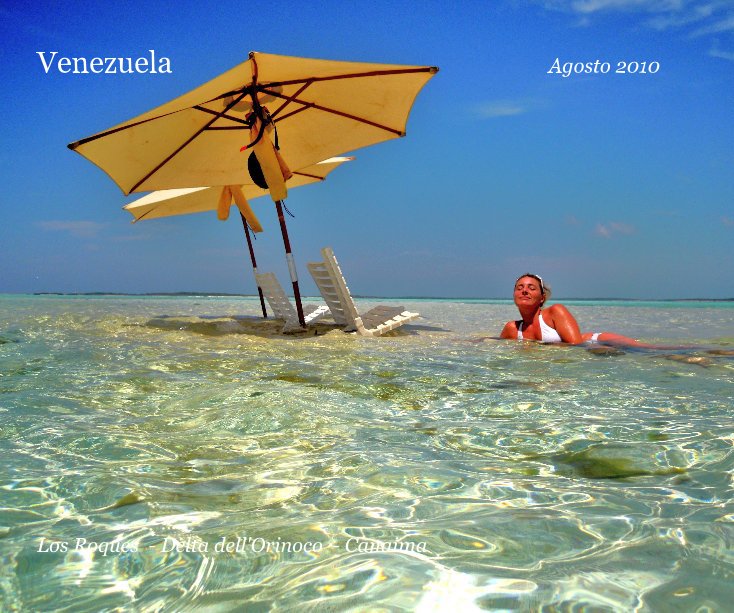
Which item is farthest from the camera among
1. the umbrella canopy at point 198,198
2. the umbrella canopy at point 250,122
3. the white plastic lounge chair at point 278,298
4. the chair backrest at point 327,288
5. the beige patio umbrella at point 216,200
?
the umbrella canopy at point 198,198

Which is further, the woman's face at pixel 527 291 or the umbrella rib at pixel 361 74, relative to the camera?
the umbrella rib at pixel 361 74

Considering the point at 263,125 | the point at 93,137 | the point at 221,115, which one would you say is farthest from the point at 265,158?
the point at 93,137

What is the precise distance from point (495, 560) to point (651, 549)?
44 centimetres

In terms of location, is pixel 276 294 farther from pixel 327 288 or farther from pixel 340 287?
pixel 340 287

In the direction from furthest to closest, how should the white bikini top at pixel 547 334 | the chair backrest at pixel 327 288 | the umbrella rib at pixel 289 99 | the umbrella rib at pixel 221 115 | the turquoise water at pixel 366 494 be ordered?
the chair backrest at pixel 327 288 < the umbrella rib at pixel 221 115 < the umbrella rib at pixel 289 99 < the white bikini top at pixel 547 334 < the turquoise water at pixel 366 494

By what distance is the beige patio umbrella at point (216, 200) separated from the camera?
11586 mm

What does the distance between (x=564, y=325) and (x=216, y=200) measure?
29.3 ft

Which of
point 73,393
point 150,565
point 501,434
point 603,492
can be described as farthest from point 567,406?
point 73,393

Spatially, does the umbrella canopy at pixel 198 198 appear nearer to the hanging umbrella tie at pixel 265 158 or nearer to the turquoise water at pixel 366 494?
Answer: the hanging umbrella tie at pixel 265 158

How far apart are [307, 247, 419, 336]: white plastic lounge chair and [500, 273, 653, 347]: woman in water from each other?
2543 millimetres

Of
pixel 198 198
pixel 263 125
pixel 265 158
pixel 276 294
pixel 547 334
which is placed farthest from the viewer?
pixel 198 198

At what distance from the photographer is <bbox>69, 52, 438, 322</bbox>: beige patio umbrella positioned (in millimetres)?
7996

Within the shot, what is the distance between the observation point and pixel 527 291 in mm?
7504

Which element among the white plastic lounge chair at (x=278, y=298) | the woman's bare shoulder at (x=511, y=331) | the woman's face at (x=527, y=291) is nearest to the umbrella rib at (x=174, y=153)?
the white plastic lounge chair at (x=278, y=298)
